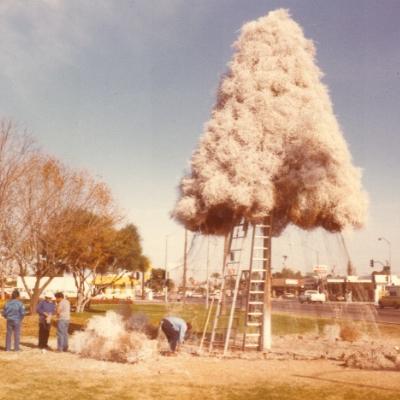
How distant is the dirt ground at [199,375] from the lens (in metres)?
9.13

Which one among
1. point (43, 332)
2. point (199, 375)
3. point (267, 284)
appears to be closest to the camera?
point (199, 375)

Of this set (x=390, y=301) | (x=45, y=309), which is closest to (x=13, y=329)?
(x=45, y=309)

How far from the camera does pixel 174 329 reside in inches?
512

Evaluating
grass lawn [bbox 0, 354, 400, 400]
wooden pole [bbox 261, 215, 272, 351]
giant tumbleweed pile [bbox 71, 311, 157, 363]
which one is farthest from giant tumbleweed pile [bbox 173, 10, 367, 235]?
grass lawn [bbox 0, 354, 400, 400]

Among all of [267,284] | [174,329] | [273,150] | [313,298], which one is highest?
[273,150]

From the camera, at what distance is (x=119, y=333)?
1281 centimetres

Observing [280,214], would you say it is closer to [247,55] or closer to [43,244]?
[247,55]

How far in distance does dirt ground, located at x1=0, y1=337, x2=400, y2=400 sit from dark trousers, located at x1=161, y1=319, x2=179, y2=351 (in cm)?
32

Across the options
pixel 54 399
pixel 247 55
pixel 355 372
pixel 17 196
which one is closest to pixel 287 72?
pixel 247 55

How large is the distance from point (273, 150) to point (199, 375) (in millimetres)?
5638

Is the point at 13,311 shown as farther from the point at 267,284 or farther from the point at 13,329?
the point at 267,284

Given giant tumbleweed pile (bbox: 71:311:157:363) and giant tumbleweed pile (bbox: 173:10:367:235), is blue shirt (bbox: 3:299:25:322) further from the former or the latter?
giant tumbleweed pile (bbox: 173:10:367:235)

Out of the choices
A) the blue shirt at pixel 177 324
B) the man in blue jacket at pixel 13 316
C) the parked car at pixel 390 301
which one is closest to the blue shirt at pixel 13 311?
the man in blue jacket at pixel 13 316

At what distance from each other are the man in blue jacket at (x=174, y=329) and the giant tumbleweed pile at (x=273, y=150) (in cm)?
251
